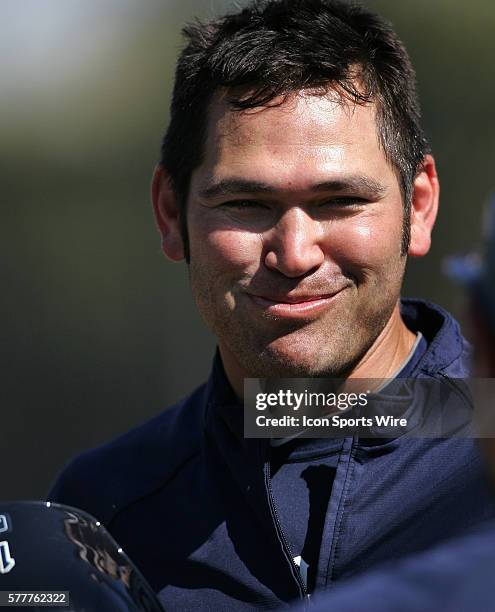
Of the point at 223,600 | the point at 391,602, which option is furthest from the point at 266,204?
the point at 391,602

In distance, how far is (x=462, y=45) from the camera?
7.80 m

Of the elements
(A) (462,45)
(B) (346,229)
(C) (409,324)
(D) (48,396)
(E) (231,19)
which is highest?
(A) (462,45)

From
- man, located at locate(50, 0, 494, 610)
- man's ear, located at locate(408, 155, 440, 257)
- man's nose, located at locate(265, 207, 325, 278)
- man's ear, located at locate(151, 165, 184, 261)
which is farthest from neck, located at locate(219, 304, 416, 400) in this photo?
man's ear, located at locate(151, 165, 184, 261)

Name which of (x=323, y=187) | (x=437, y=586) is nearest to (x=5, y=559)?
(x=437, y=586)

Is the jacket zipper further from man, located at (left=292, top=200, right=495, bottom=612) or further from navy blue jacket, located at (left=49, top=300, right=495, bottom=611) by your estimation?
man, located at (left=292, top=200, right=495, bottom=612)

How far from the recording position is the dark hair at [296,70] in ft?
8.20

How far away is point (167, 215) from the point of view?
2.85 m

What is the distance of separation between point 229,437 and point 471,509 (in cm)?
60

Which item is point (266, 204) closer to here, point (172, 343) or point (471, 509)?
point (471, 509)

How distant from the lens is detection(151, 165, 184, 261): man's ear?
280 centimetres

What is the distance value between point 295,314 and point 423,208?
1.57 ft

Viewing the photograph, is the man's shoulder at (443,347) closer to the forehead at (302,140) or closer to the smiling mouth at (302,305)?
the smiling mouth at (302,305)

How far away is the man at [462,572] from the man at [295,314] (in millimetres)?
1041

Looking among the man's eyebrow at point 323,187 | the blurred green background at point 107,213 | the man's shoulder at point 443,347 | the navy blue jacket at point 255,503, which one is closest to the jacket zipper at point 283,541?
the navy blue jacket at point 255,503
